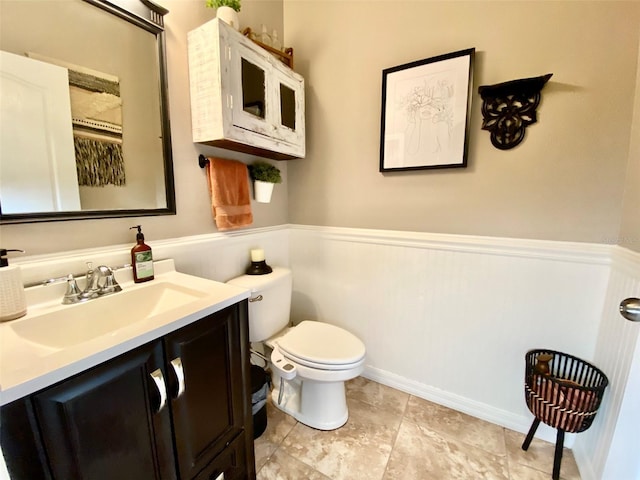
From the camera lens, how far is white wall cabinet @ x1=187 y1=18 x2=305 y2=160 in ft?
3.63

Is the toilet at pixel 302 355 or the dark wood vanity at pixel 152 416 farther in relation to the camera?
the toilet at pixel 302 355

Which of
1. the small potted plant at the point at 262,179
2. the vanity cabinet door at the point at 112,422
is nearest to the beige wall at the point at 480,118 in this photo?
Answer: the small potted plant at the point at 262,179

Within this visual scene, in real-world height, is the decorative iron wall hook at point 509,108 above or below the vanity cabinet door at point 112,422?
above

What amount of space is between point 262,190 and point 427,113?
3.12ft

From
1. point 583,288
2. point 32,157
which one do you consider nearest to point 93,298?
point 32,157

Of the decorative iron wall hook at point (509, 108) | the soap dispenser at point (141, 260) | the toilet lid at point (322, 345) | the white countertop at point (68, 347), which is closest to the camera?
the white countertop at point (68, 347)

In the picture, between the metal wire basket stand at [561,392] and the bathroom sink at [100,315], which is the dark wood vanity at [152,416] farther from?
the metal wire basket stand at [561,392]

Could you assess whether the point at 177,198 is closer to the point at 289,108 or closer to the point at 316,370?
the point at 289,108

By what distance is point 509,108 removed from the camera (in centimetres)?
118

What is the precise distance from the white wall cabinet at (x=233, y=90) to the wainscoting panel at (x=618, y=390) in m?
1.53

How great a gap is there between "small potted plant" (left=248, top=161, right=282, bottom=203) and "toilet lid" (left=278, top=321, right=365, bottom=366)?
0.77 m

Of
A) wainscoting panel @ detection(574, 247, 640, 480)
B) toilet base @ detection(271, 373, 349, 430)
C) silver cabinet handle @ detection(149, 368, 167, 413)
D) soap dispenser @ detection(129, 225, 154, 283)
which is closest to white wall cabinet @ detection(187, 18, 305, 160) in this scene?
soap dispenser @ detection(129, 225, 154, 283)

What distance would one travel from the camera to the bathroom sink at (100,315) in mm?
755

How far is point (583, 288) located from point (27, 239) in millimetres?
2049
